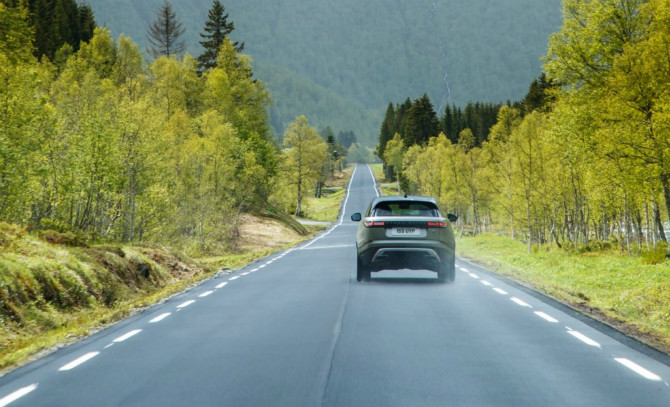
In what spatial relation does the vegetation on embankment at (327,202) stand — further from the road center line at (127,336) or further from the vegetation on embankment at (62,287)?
the road center line at (127,336)

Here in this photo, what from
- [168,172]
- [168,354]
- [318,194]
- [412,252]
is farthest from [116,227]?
[318,194]

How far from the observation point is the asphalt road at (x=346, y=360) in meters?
5.23

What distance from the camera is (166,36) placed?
81250 mm

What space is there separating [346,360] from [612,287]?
406 inches

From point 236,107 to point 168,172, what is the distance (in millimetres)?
36864

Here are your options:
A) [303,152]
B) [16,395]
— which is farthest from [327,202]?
[16,395]

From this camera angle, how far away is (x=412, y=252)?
13984mm

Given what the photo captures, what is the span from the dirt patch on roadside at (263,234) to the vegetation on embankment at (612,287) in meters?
20.0

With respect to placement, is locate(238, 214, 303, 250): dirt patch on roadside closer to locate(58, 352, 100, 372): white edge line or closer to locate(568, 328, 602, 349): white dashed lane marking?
locate(568, 328, 602, 349): white dashed lane marking

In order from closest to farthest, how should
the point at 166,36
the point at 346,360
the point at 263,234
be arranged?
1. the point at 346,360
2. the point at 263,234
3. the point at 166,36

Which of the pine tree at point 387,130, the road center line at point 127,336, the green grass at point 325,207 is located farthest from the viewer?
the pine tree at point 387,130

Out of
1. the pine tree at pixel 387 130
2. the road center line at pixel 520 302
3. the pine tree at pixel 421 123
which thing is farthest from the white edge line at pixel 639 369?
the pine tree at pixel 387 130

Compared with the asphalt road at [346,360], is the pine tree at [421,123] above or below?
above

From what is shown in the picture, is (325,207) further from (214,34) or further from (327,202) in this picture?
(214,34)
